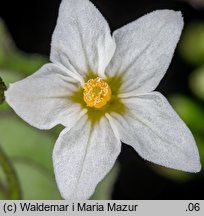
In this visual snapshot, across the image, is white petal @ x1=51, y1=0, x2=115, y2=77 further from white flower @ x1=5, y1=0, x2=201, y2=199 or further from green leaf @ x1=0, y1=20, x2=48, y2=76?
green leaf @ x1=0, y1=20, x2=48, y2=76

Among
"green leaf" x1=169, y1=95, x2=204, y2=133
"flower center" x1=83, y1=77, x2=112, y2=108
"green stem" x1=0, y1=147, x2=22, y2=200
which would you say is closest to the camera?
"flower center" x1=83, y1=77, x2=112, y2=108

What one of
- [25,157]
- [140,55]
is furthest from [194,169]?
[25,157]

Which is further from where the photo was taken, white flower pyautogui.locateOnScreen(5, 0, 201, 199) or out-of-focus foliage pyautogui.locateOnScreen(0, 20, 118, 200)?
out-of-focus foliage pyautogui.locateOnScreen(0, 20, 118, 200)

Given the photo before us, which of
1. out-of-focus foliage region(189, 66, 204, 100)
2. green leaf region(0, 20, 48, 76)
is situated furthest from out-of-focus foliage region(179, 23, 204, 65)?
green leaf region(0, 20, 48, 76)

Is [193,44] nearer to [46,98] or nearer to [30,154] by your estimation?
[30,154]

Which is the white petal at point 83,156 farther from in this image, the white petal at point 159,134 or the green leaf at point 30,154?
the green leaf at point 30,154

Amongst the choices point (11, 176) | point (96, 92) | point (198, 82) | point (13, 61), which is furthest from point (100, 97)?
point (198, 82)

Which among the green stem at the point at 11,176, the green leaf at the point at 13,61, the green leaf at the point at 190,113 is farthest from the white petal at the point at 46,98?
the green leaf at the point at 190,113
